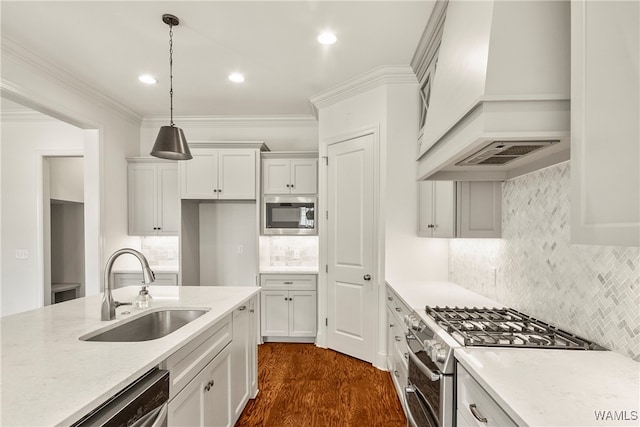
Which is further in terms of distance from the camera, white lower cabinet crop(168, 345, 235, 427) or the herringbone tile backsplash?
white lower cabinet crop(168, 345, 235, 427)

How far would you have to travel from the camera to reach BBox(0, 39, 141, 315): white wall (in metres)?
3.36

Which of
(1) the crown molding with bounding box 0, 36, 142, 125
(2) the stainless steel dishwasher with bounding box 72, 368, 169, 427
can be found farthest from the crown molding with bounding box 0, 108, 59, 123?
(2) the stainless steel dishwasher with bounding box 72, 368, 169, 427

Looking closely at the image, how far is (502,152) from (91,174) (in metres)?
4.24

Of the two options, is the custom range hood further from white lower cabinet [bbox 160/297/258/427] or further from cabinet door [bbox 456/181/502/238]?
white lower cabinet [bbox 160/297/258/427]

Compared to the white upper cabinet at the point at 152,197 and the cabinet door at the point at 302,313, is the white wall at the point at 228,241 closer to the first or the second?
the white upper cabinet at the point at 152,197

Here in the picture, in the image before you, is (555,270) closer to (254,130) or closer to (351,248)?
(351,248)

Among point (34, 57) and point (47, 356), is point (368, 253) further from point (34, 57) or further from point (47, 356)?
point (34, 57)

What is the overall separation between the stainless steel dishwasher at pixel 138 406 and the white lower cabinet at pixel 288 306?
2.66 m

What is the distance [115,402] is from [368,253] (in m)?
2.55

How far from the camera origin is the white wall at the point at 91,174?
3.36 metres

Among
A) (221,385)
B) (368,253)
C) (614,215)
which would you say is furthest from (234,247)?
Result: (614,215)

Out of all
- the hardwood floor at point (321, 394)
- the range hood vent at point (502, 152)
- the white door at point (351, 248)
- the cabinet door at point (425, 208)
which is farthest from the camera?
the white door at point (351, 248)

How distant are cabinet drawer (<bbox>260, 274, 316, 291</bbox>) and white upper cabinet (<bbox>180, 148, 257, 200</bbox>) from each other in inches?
40.5

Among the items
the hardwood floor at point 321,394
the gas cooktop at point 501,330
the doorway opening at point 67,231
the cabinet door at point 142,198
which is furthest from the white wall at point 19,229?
the gas cooktop at point 501,330
